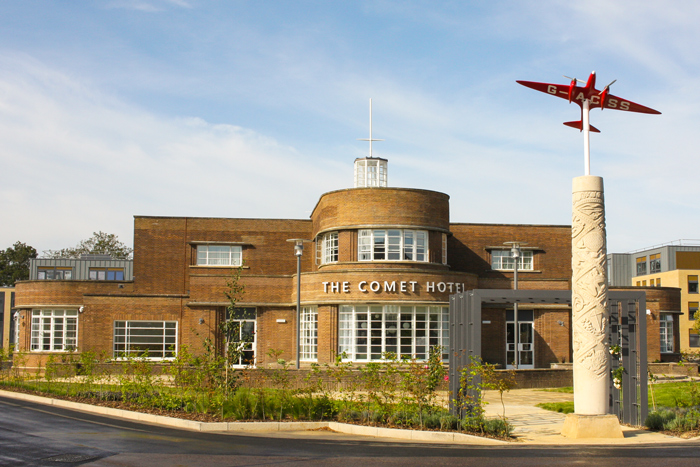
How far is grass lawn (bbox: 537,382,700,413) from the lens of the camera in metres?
16.8

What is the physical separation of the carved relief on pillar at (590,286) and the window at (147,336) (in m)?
22.7

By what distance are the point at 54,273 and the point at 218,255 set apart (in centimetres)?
2560

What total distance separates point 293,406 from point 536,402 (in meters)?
8.83

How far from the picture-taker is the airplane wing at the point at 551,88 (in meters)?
16.1

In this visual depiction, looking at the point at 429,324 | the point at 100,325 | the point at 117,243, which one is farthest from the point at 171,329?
the point at 117,243

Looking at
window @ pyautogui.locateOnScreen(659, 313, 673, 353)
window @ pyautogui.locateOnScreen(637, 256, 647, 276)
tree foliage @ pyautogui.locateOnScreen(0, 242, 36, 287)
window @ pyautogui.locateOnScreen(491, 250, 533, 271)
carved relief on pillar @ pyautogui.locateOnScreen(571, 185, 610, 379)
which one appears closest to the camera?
carved relief on pillar @ pyautogui.locateOnScreen(571, 185, 610, 379)

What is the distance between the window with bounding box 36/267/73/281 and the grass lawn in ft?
145

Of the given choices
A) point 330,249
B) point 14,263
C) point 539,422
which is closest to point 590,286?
point 539,422

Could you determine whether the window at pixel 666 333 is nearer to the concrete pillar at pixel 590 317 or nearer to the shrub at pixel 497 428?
the concrete pillar at pixel 590 317

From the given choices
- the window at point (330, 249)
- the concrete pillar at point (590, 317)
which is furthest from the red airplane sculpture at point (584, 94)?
the window at point (330, 249)

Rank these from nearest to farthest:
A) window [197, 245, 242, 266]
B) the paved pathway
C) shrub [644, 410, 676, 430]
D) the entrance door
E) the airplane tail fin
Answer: the paved pathway → shrub [644, 410, 676, 430] → the airplane tail fin → the entrance door → window [197, 245, 242, 266]

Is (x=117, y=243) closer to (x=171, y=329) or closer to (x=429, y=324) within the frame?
(x=171, y=329)

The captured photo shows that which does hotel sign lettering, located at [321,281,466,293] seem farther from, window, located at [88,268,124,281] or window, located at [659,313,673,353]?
window, located at [88,268,124,281]

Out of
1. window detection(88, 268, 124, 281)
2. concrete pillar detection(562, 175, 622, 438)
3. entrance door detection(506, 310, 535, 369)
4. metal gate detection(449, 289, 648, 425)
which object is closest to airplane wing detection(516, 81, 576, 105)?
concrete pillar detection(562, 175, 622, 438)
